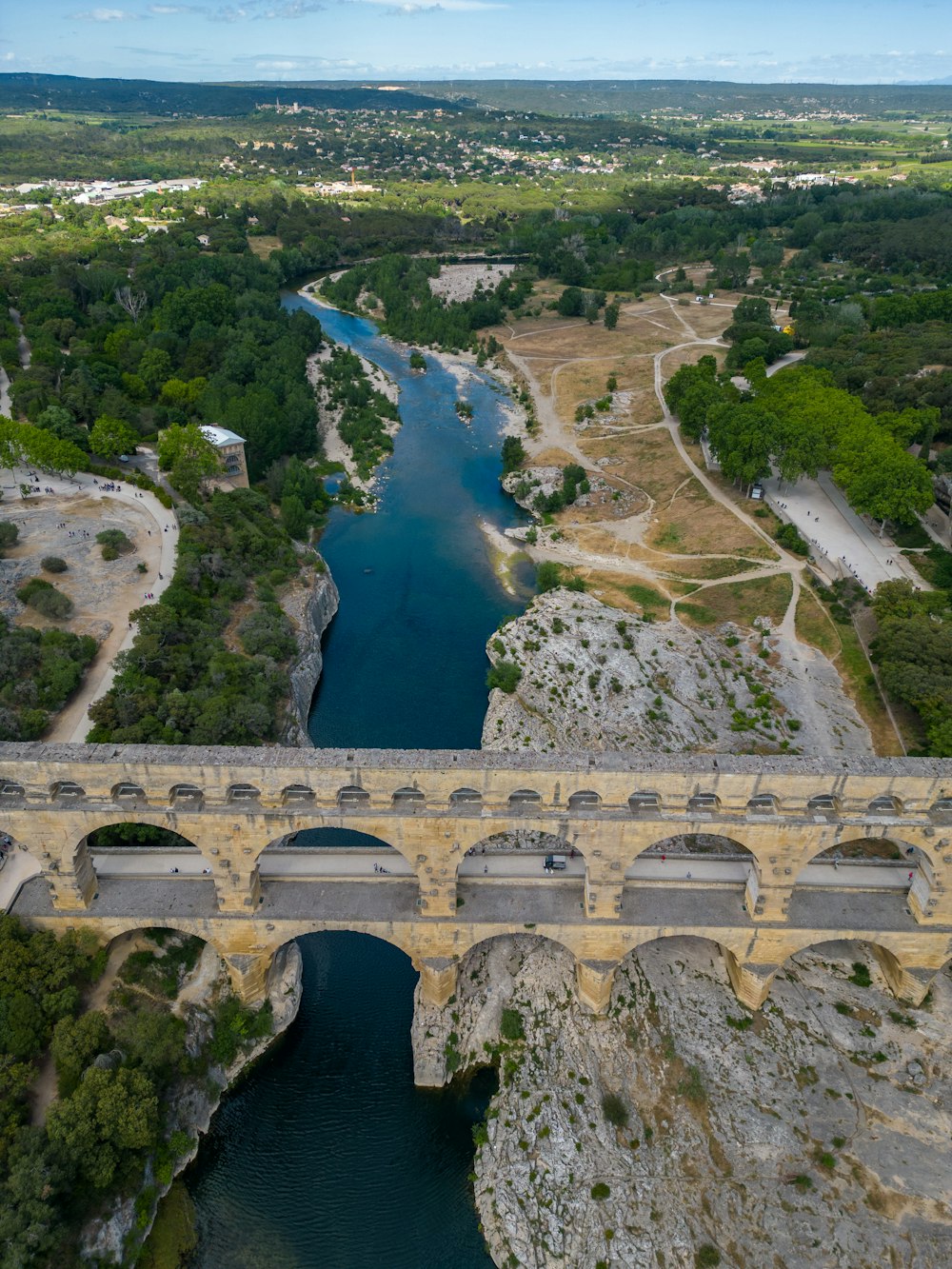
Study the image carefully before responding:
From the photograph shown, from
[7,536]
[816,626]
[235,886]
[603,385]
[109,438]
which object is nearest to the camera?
[235,886]

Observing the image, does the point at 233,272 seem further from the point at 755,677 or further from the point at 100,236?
the point at 755,677

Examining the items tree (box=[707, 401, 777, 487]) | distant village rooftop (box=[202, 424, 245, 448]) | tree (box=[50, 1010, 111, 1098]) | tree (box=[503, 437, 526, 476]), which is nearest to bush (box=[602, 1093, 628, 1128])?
tree (box=[50, 1010, 111, 1098])

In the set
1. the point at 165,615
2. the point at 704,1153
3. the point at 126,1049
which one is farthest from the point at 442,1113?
the point at 165,615

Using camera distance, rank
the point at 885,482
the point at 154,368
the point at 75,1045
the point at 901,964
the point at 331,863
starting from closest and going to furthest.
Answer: the point at 75,1045, the point at 901,964, the point at 331,863, the point at 885,482, the point at 154,368

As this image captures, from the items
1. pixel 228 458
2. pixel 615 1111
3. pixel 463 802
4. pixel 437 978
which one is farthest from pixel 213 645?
pixel 615 1111

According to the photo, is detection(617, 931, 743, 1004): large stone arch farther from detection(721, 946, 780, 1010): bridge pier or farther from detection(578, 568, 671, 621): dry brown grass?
detection(578, 568, 671, 621): dry brown grass

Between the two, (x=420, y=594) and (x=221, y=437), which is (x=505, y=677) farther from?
(x=221, y=437)

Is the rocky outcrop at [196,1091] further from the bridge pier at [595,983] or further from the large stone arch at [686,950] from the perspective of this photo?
the large stone arch at [686,950]
